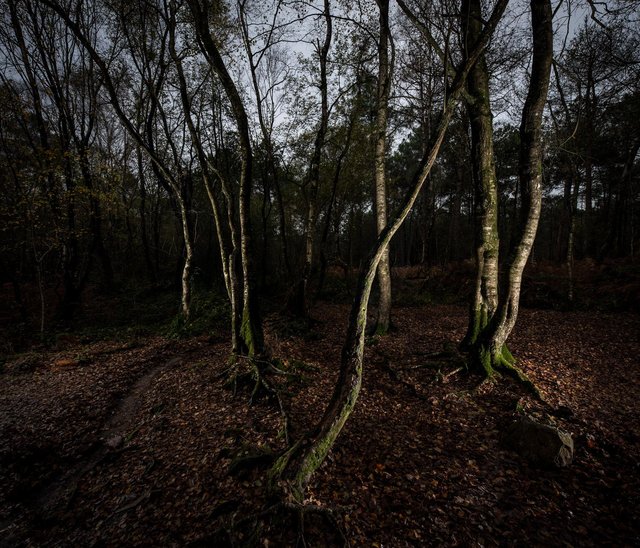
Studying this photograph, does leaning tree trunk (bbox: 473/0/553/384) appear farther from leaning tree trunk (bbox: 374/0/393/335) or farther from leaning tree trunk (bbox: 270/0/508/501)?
leaning tree trunk (bbox: 374/0/393/335)

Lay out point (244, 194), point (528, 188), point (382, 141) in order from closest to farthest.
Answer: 1. point (528, 188)
2. point (244, 194)
3. point (382, 141)

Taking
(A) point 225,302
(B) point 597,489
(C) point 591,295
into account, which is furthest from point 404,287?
(B) point 597,489

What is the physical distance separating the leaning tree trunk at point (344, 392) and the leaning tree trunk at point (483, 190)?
2223mm

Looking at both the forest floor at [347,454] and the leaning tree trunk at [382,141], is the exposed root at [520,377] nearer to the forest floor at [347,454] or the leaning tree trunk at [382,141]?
the forest floor at [347,454]

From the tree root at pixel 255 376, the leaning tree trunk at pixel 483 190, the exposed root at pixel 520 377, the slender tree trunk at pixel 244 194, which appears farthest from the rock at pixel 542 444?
the slender tree trunk at pixel 244 194

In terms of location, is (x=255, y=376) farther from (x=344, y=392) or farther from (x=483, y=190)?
(x=483, y=190)

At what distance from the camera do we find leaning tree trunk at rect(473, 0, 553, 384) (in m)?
5.02

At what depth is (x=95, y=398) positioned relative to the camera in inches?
256

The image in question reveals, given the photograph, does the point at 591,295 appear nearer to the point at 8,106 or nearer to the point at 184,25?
the point at 184,25

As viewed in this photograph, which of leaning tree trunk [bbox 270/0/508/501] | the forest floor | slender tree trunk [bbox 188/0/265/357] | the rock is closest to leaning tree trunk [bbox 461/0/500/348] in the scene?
the forest floor

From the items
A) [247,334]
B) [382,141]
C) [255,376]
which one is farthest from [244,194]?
[382,141]

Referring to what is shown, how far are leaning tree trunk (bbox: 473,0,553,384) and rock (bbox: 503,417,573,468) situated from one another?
5.13 ft

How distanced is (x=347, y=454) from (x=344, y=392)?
4.38 ft

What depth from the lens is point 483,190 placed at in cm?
596
